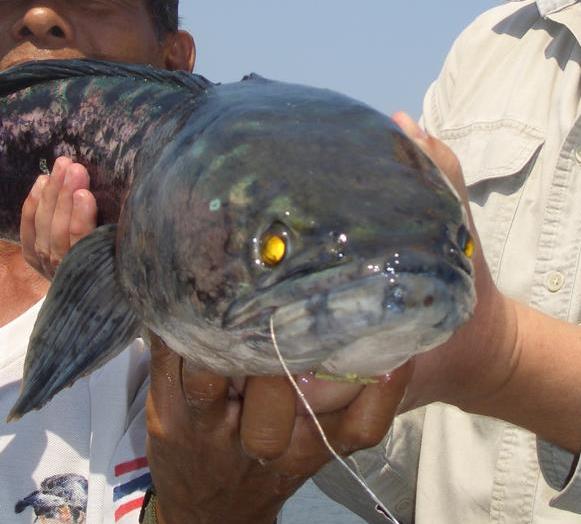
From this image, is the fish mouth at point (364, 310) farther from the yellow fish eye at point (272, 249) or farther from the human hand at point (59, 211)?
the human hand at point (59, 211)

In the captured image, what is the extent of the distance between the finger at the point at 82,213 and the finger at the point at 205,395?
595 mm

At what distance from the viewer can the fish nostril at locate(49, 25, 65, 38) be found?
3.79m

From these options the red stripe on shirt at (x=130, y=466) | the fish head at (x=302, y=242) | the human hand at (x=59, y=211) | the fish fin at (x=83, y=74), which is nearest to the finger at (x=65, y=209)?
the human hand at (x=59, y=211)

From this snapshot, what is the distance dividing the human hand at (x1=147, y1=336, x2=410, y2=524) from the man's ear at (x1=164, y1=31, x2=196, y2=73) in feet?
5.68

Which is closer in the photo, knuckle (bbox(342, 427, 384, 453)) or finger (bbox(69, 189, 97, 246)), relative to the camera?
knuckle (bbox(342, 427, 384, 453))

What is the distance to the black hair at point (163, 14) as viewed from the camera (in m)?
3.97

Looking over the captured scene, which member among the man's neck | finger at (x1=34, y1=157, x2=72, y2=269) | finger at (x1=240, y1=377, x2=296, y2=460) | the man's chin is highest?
the man's chin

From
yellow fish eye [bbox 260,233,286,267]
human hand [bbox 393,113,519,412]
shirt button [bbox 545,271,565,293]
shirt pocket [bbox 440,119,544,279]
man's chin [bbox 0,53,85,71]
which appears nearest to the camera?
yellow fish eye [bbox 260,233,286,267]

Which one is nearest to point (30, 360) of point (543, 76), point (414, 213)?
point (414, 213)

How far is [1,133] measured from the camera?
3.43 metres

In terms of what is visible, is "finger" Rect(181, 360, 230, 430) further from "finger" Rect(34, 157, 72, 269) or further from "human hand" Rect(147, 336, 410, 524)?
"finger" Rect(34, 157, 72, 269)

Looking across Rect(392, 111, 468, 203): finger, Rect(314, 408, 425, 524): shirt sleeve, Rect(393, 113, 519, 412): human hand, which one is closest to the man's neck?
Rect(314, 408, 425, 524): shirt sleeve

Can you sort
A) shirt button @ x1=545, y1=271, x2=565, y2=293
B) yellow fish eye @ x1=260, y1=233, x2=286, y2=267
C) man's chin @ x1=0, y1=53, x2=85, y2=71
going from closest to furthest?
yellow fish eye @ x1=260, y1=233, x2=286, y2=267 < shirt button @ x1=545, y1=271, x2=565, y2=293 < man's chin @ x1=0, y1=53, x2=85, y2=71

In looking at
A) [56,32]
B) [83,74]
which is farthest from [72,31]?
[83,74]
